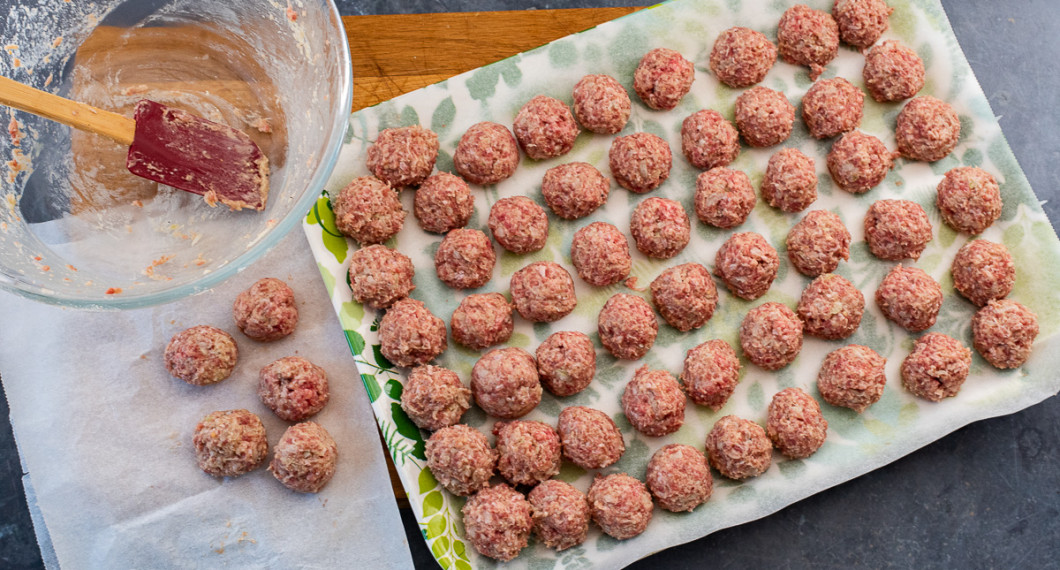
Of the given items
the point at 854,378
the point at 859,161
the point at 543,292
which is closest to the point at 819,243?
the point at 859,161

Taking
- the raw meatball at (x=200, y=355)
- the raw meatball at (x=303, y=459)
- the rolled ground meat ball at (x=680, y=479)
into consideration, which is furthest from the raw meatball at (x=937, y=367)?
the raw meatball at (x=200, y=355)

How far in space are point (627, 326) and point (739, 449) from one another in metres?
0.60

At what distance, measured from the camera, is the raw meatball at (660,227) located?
3.14 m

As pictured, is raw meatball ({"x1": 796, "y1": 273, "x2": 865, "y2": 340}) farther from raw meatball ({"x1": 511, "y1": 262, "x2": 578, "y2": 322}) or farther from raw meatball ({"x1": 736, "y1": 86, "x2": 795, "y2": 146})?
raw meatball ({"x1": 511, "y1": 262, "x2": 578, "y2": 322})

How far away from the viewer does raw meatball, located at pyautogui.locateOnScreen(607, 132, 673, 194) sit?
3158mm

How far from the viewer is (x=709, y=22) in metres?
3.32

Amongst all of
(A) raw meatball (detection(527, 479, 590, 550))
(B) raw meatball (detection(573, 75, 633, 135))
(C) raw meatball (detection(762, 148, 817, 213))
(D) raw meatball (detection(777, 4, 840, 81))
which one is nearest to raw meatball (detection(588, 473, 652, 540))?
(A) raw meatball (detection(527, 479, 590, 550))

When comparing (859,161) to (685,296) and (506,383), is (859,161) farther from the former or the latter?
(506,383)

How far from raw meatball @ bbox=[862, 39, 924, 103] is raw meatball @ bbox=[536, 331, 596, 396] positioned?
1572 mm

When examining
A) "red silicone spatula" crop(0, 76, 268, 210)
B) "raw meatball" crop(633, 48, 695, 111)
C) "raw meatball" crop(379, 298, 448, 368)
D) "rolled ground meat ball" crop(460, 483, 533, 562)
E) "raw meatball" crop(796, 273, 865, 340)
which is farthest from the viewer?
"raw meatball" crop(633, 48, 695, 111)

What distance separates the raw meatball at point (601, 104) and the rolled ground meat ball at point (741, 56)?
Answer: 405 mm

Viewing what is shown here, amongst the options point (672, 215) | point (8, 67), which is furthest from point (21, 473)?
point (672, 215)

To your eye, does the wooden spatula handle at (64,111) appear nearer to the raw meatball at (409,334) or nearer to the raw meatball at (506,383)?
the raw meatball at (409,334)

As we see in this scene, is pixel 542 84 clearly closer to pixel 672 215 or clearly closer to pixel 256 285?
pixel 672 215
